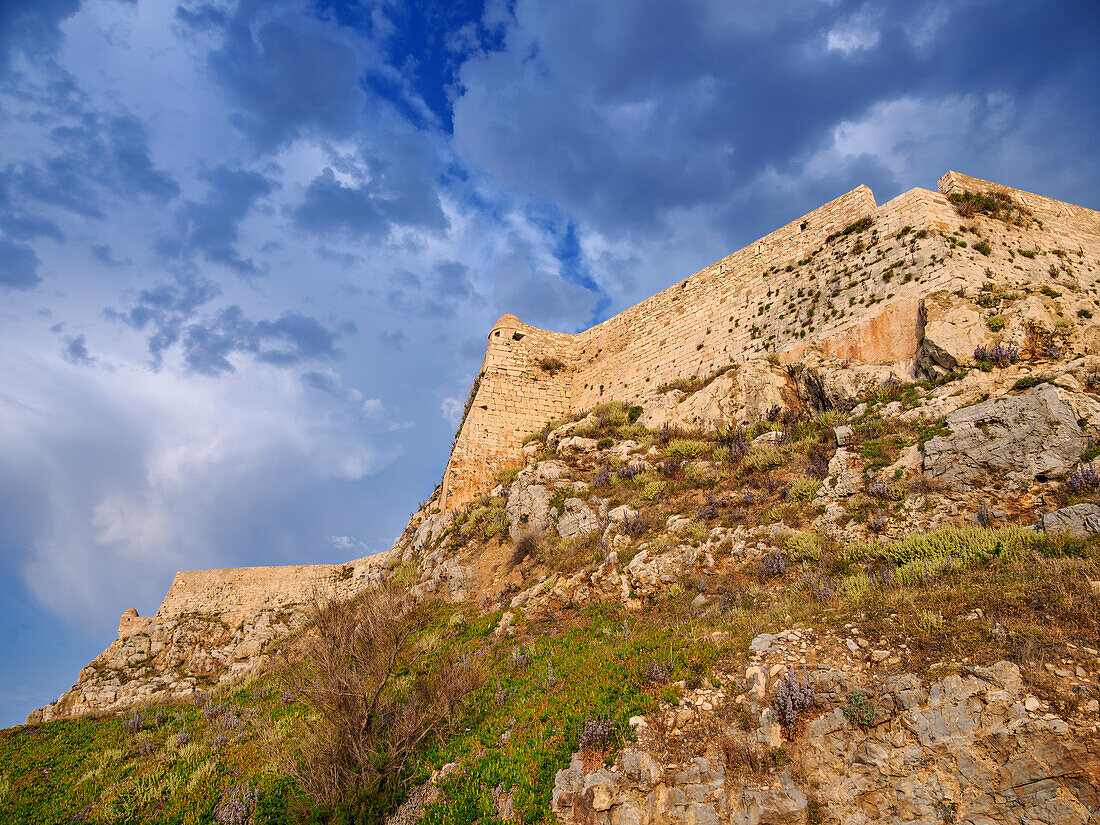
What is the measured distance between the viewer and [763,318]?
738 inches

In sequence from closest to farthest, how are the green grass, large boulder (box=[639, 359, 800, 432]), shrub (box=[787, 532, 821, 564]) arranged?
the green grass → shrub (box=[787, 532, 821, 564]) → large boulder (box=[639, 359, 800, 432])

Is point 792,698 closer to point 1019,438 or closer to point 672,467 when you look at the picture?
point 1019,438

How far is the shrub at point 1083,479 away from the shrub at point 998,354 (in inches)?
156

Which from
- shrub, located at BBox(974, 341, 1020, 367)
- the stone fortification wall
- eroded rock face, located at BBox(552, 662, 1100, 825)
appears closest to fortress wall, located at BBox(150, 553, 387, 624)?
the stone fortification wall

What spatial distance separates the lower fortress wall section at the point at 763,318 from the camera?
14.9 meters

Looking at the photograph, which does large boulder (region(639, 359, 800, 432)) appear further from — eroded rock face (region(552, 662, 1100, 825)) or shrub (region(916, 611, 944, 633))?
eroded rock face (region(552, 662, 1100, 825))

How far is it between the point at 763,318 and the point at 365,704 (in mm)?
16569

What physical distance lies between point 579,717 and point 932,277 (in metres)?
14.1

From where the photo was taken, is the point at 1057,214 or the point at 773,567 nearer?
the point at 773,567

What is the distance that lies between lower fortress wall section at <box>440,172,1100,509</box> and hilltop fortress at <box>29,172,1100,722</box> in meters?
0.06

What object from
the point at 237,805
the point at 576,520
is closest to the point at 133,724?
the point at 237,805

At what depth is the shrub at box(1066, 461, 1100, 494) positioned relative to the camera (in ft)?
26.6

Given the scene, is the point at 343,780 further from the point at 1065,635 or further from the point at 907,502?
the point at 907,502

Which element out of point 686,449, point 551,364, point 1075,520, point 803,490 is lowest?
point 1075,520
